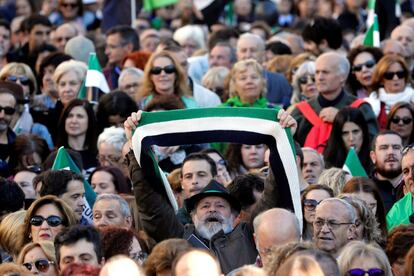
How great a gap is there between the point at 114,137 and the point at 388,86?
2988 millimetres

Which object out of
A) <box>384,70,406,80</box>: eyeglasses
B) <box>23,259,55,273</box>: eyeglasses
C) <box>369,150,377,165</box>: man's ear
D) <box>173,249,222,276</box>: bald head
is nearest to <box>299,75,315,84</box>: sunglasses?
<box>384,70,406,80</box>: eyeglasses

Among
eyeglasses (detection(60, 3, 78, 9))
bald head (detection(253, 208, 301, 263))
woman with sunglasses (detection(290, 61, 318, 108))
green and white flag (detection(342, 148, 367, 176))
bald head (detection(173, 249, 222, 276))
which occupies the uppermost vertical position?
eyeglasses (detection(60, 3, 78, 9))

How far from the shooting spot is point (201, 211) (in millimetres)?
13477

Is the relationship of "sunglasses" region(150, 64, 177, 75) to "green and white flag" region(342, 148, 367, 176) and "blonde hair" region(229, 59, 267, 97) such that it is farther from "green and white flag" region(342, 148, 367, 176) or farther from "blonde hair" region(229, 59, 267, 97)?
"green and white flag" region(342, 148, 367, 176)

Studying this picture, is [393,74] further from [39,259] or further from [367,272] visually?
[367,272]

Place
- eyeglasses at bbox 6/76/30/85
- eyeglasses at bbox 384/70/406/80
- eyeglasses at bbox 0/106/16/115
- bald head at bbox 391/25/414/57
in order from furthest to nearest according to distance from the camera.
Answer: bald head at bbox 391/25/414/57 → eyeglasses at bbox 6/76/30/85 → eyeglasses at bbox 384/70/406/80 → eyeglasses at bbox 0/106/16/115

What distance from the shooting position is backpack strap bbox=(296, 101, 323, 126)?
56.1 feet

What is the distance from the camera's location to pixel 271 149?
532 inches

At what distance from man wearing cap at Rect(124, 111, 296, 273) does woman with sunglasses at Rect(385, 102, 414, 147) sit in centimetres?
348

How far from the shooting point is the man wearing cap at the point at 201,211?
13.1m

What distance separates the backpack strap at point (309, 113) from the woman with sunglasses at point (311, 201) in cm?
320

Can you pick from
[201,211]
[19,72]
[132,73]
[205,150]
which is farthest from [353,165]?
[19,72]

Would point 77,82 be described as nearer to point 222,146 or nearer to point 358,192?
point 222,146

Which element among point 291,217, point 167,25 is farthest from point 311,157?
point 167,25
